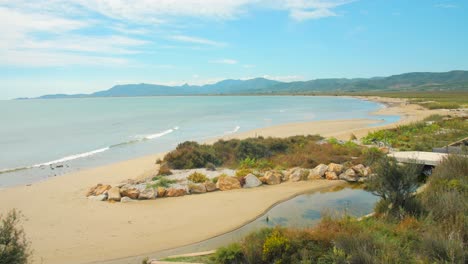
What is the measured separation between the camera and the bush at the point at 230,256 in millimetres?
6785

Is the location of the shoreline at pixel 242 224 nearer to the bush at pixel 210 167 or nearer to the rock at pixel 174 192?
the rock at pixel 174 192

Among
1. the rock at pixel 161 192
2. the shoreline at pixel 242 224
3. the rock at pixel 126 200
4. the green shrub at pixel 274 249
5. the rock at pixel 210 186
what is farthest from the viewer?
the rock at pixel 210 186

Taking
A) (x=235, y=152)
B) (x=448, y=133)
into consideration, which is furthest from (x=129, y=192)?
(x=448, y=133)

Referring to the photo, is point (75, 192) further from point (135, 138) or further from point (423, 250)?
point (135, 138)

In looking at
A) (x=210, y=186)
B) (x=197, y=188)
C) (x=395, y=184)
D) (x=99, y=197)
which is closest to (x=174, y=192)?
(x=197, y=188)

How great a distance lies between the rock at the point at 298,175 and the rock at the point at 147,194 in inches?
223

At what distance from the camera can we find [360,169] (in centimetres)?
1521

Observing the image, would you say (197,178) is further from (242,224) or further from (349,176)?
(349,176)

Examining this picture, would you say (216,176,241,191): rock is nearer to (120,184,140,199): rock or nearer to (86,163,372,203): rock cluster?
(86,163,372,203): rock cluster

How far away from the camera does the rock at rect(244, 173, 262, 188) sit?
46.8 feet

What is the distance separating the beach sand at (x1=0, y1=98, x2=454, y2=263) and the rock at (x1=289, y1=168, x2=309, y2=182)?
0.52m

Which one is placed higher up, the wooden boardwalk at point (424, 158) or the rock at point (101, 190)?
the wooden boardwalk at point (424, 158)

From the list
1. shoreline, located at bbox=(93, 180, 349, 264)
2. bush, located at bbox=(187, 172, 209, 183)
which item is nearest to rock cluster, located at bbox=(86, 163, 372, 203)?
bush, located at bbox=(187, 172, 209, 183)

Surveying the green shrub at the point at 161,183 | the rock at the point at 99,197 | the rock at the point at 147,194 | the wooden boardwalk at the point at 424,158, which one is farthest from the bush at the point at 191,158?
the wooden boardwalk at the point at 424,158
